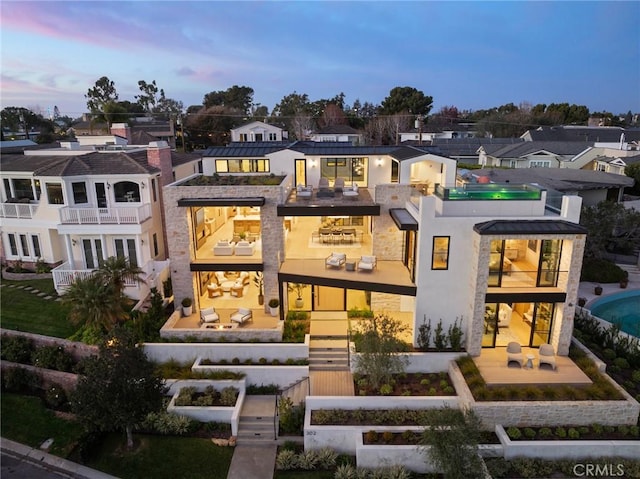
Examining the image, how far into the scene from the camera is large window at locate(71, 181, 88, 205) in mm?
24688

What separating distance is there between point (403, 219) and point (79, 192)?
1943cm

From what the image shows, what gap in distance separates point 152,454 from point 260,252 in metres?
10.7

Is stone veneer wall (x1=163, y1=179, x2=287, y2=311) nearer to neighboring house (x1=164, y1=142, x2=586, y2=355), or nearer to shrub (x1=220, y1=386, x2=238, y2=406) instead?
neighboring house (x1=164, y1=142, x2=586, y2=355)

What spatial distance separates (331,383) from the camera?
17531 millimetres

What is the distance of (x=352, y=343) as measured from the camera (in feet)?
61.4

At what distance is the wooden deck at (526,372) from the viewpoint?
16.2 m

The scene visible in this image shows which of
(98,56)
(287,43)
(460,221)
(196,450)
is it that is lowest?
(196,450)

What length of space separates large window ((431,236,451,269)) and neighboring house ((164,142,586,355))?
0.06 m

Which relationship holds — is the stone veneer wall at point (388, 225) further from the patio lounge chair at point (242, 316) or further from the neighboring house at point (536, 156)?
the neighboring house at point (536, 156)

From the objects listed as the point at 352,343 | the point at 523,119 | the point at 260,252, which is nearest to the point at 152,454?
the point at 352,343

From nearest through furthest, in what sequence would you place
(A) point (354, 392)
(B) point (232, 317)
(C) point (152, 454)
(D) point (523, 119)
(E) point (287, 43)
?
(C) point (152, 454) < (A) point (354, 392) < (B) point (232, 317) < (E) point (287, 43) < (D) point (523, 119)

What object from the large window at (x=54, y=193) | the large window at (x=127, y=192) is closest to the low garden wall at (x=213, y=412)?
the large window at (x=127, y=192)

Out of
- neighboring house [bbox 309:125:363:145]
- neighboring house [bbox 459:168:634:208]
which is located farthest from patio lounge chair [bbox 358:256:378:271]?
neighboring house [bbox 309:125:363:145]

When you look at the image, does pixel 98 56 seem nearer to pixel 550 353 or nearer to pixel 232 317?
pixel 232 317
